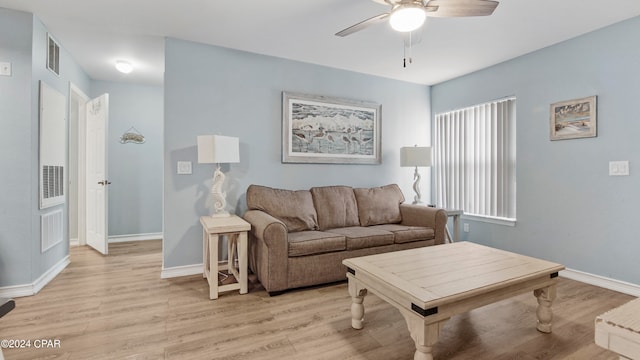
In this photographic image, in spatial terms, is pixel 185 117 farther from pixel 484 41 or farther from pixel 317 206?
pixel 484 41

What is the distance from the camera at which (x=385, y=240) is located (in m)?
3.15

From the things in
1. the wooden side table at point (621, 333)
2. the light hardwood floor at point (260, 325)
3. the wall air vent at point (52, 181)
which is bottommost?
the light hardwood floor at point (260, 325)

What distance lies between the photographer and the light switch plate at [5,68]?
262 centimetres

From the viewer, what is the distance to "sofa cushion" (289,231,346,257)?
274 cm

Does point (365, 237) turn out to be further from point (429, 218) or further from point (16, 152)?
point (16, 152)

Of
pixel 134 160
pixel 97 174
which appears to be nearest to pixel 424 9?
pixel 97 174

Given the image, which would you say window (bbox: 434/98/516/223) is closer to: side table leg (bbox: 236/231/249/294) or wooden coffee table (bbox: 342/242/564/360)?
wooden coffee table (bbox: 342/242/564/360)

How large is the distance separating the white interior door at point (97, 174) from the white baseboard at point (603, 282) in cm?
530

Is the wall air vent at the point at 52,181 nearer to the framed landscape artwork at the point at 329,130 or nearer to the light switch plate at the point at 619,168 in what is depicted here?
the framed landscape artwork at the point at 329,130

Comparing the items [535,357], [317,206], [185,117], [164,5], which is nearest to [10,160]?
[185,117]

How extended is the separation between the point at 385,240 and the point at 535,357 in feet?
5.02

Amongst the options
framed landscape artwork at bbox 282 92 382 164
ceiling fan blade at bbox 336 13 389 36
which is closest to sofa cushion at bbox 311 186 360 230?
framed landscape artwork at bbox 282 92 382 164

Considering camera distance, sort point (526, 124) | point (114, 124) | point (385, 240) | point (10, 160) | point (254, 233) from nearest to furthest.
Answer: point (10, 160), point (254, 233), point (385, 240), point (526, 124), point (114, 124)

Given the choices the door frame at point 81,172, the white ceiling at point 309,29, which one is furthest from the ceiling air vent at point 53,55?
the door frame at point 81,172
